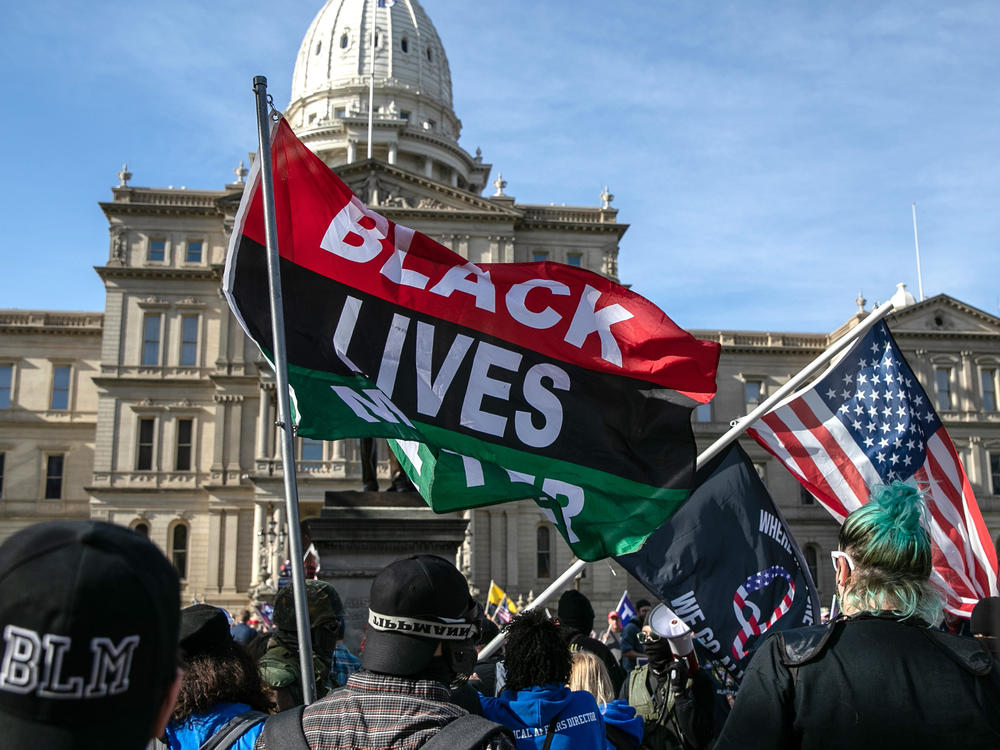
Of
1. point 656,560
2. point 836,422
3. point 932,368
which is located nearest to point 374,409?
point 656,560

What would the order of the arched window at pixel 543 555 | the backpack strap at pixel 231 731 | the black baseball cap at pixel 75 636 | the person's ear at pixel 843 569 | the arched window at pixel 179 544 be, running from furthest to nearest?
1. the arched window at pixel 179 544
2. the arched window at pixel 543 555
3. the backpack strap at pixel 231 731
4. the person's ear at pixel 843 569
5. the black baseball cap at pixel 75 636

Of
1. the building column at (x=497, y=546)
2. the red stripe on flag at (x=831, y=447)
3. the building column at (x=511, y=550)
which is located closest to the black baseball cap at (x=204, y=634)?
the red stripe on flag at (x=831, y=447)

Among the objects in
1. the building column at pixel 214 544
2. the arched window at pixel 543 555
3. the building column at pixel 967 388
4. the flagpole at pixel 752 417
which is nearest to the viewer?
the flagpole at pixel 752 417

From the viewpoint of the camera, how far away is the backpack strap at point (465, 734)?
102 inches

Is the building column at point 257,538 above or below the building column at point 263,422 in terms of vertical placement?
below

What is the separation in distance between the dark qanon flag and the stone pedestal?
98.9 inches

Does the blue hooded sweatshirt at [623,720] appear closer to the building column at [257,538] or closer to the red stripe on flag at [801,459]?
the red stripe on flag at [801,459]

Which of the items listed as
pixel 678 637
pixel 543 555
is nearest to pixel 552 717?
pixel 678 637

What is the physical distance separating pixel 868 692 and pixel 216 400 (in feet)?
158

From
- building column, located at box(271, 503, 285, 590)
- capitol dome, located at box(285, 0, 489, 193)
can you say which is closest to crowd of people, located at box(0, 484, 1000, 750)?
building column, located at box(271, 503, 285, 590)

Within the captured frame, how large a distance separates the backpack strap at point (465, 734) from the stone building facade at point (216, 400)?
38.6 meters

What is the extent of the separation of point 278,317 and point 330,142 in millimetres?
61302

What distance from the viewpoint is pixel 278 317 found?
213 inches

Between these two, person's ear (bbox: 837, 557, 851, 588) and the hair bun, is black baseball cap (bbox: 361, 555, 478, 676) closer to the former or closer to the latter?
person's ear (bbox: 837, 557, 851, 588)
